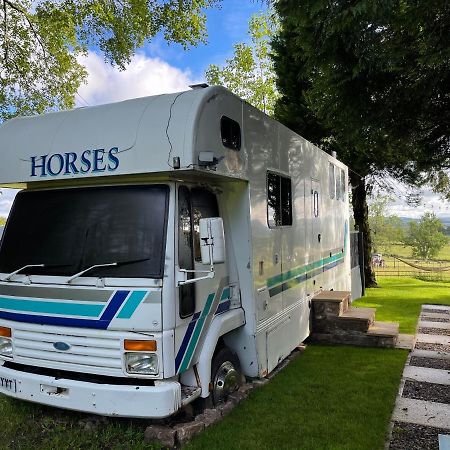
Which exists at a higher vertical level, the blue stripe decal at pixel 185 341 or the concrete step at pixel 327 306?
the blue stripe decal at pixel 185 341

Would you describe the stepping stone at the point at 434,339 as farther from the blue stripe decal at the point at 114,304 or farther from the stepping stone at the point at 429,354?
the blue stripe decal at the point at 114,304

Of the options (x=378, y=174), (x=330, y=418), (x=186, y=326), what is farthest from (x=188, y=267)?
(x=378, y=174)

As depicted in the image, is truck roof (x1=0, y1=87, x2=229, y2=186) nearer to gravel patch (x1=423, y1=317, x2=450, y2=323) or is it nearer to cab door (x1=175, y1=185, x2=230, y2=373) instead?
cab door (x1=175, y1=185, x2=230, y2=373)

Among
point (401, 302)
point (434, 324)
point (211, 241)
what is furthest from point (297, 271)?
point (401, 302)

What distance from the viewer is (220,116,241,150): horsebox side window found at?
175 inches

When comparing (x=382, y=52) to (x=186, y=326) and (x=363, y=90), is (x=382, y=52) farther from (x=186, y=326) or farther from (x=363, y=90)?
(x=186, y=326)

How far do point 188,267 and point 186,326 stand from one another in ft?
1.64

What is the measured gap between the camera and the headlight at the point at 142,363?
3688 mm

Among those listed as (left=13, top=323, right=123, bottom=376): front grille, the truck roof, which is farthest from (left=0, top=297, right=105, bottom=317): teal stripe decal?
the truck roof

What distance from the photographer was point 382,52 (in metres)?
4.90

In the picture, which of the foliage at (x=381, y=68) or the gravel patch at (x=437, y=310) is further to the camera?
the gravel patch at (x=437, y=310)

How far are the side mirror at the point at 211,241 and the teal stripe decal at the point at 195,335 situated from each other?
680mm

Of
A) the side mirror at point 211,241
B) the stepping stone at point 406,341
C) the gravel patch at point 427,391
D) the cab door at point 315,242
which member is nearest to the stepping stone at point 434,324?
the stepping stone at point 406,341

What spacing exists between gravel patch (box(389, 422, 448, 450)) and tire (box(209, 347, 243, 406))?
1566mm
